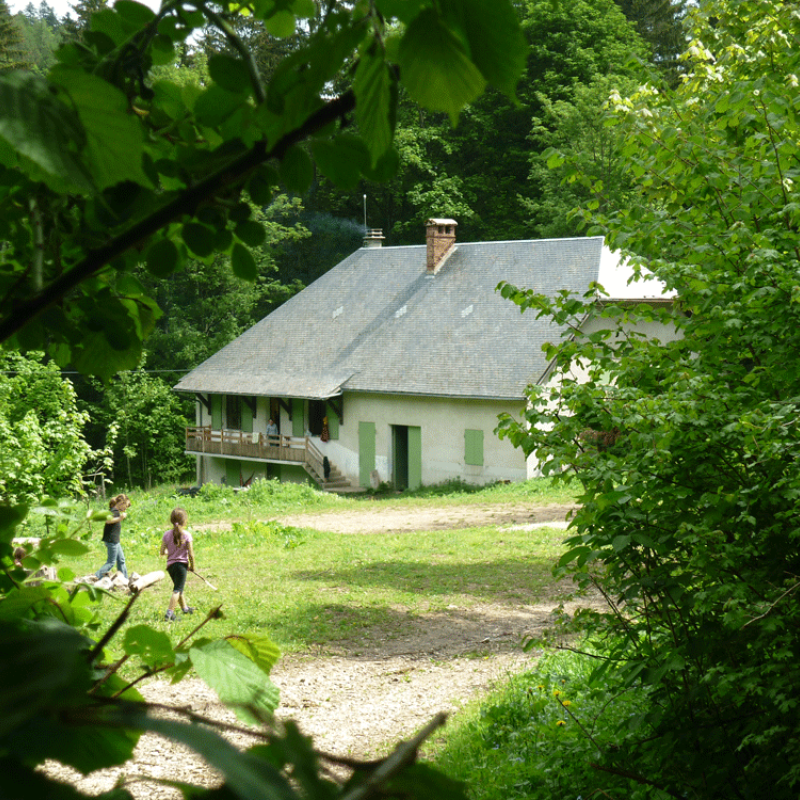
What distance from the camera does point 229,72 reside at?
773mm

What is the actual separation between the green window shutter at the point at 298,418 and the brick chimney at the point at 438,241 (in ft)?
19.9

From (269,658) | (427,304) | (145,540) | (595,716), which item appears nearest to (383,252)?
(427,304)

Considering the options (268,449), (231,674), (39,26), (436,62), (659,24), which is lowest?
(268,449)

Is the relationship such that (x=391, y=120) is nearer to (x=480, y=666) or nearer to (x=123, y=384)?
(x=480, y=666)

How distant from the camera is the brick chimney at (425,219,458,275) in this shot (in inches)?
1057

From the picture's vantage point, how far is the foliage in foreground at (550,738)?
14.2 feet

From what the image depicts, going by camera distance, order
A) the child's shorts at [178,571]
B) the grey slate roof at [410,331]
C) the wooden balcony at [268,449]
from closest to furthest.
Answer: the child's shorts at [178,571]
the grey slate roof at [410,331]
the wooden balcony at [268,449]

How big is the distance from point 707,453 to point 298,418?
2362 centimetres

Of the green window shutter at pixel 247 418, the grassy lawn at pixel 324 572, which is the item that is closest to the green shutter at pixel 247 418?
the green window shutter at pixel 247 418

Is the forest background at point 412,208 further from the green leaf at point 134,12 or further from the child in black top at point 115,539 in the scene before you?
the green leaf at point 134,12

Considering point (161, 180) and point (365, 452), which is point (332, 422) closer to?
point (365, 452)

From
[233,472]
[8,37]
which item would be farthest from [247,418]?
[8,37]

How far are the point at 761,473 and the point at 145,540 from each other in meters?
14.3

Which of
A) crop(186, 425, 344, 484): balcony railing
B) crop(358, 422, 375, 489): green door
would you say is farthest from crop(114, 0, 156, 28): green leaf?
crop(186, 425, 344, 484): balcony railing
